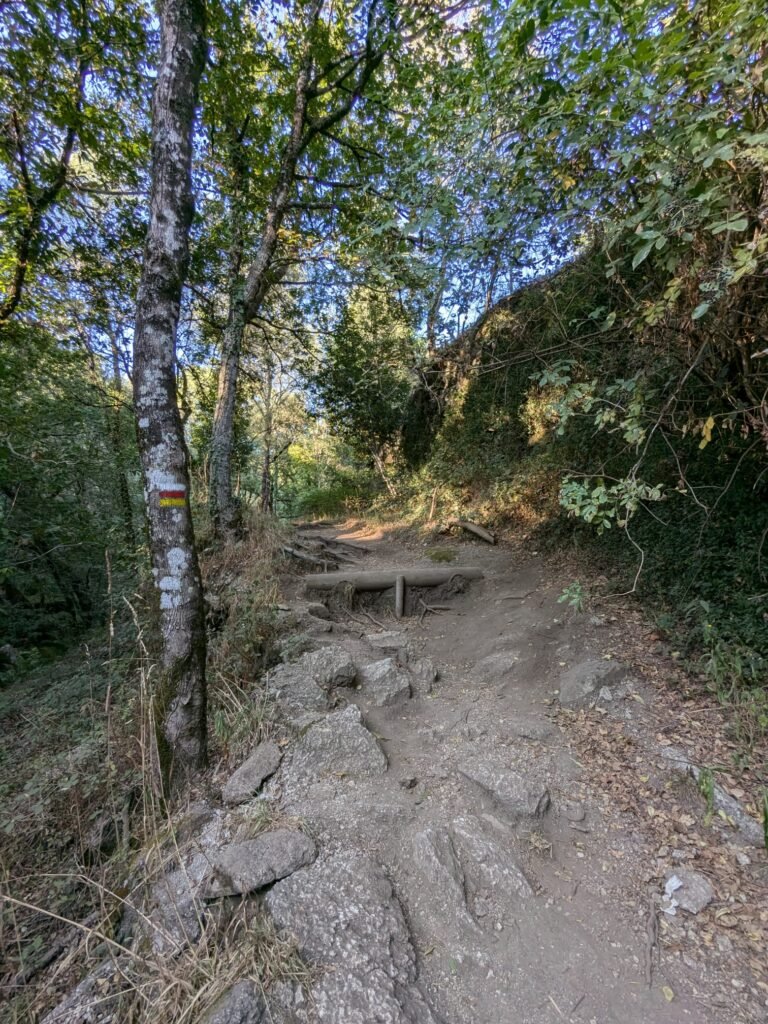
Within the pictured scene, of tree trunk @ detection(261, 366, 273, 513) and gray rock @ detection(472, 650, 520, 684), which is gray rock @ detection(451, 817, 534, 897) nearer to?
gray rock @ detection(472, 650, 520, 684)

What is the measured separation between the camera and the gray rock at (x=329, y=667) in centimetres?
348

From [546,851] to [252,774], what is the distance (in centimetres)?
182

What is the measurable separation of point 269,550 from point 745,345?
5.43m

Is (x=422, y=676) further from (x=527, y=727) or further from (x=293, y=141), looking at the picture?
(x=293, y=141)

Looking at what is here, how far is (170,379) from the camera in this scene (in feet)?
8.31

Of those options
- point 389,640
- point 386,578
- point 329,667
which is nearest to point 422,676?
point 389,640

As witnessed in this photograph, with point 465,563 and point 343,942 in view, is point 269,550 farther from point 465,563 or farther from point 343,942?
point 343,942

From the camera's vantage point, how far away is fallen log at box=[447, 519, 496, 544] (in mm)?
7292

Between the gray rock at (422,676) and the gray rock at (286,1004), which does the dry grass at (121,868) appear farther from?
the gray rock at (422,676)

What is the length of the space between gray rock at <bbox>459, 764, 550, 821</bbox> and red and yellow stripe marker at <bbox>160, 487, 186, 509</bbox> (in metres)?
2.61

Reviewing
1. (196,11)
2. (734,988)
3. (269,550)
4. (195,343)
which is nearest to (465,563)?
(269,550)

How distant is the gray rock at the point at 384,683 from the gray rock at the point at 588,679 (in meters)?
1.36

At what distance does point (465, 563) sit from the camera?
6.46m

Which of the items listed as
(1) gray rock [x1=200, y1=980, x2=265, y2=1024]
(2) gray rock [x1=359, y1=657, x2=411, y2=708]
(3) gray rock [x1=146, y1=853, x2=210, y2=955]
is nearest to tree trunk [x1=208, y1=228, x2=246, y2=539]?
(2) gray rock [x1=359, y1=657, x2=411, y2=708]
